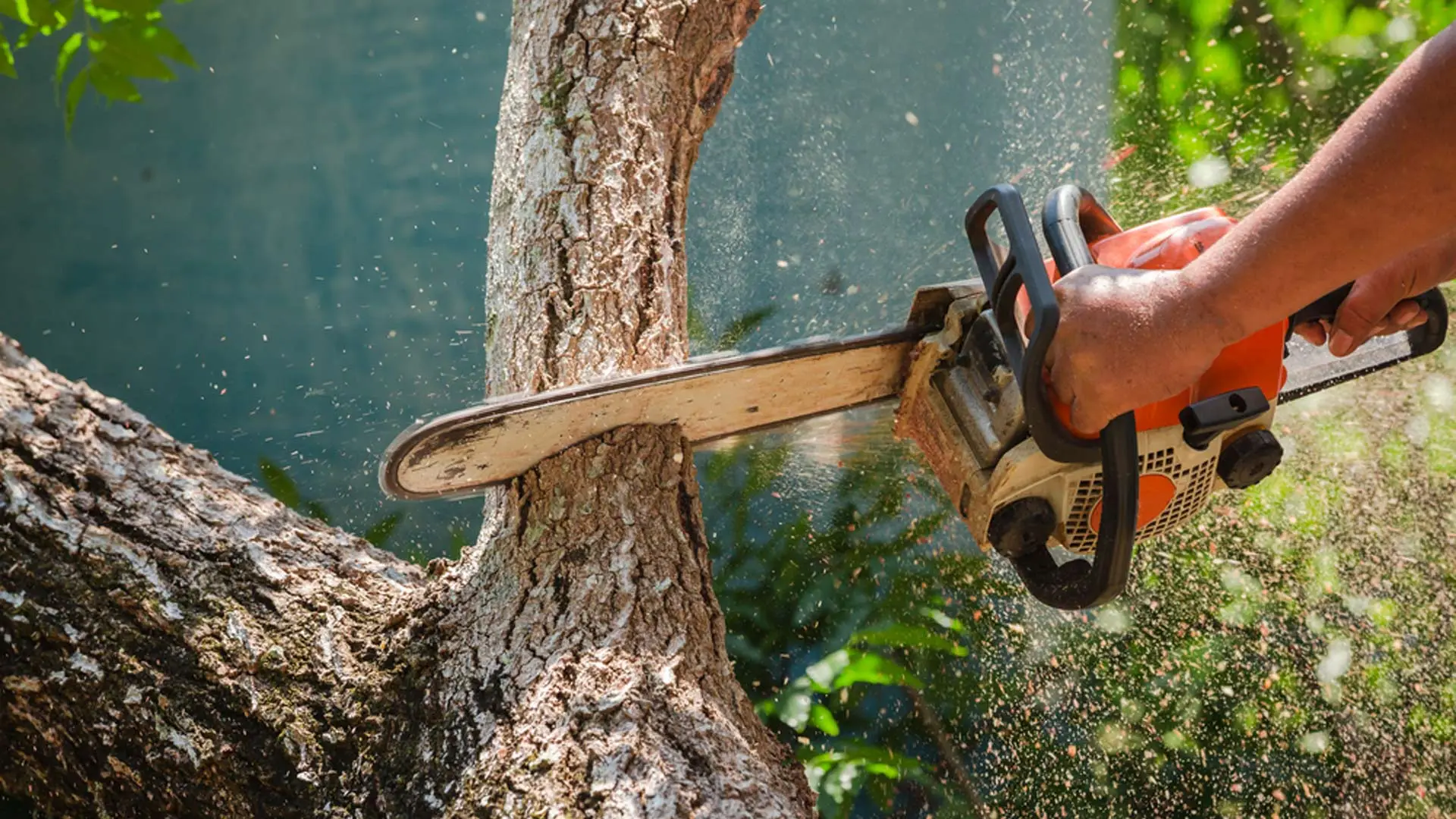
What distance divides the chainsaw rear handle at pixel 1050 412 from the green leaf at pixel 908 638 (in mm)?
1622

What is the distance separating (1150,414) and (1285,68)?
10.5ft

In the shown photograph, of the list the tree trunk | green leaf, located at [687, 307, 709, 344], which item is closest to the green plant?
green leaf, located at [687, 307, 709, 344]

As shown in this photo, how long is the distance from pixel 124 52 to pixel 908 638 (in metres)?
2.71

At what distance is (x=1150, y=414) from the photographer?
1410mm

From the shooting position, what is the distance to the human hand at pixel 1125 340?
1121 mm

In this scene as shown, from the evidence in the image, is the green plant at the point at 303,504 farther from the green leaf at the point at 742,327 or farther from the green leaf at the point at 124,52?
the green leaf at the point at 124,52

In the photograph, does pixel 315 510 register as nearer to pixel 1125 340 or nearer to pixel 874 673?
pixel 874 673

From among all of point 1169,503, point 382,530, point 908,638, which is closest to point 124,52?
point 382,530

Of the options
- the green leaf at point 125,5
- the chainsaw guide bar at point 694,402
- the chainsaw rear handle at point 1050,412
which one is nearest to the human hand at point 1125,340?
the chainsaw rear handle at point 1050,412

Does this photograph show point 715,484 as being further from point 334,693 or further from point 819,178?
point 334,693

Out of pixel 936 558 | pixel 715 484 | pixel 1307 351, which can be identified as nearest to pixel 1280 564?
pixel 936 558

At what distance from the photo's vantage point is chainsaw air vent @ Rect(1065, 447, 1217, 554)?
1452 millimetres

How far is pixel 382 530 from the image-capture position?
11.7 feet

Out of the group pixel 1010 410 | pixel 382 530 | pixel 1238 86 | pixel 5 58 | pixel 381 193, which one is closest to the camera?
pixel 1010 410
